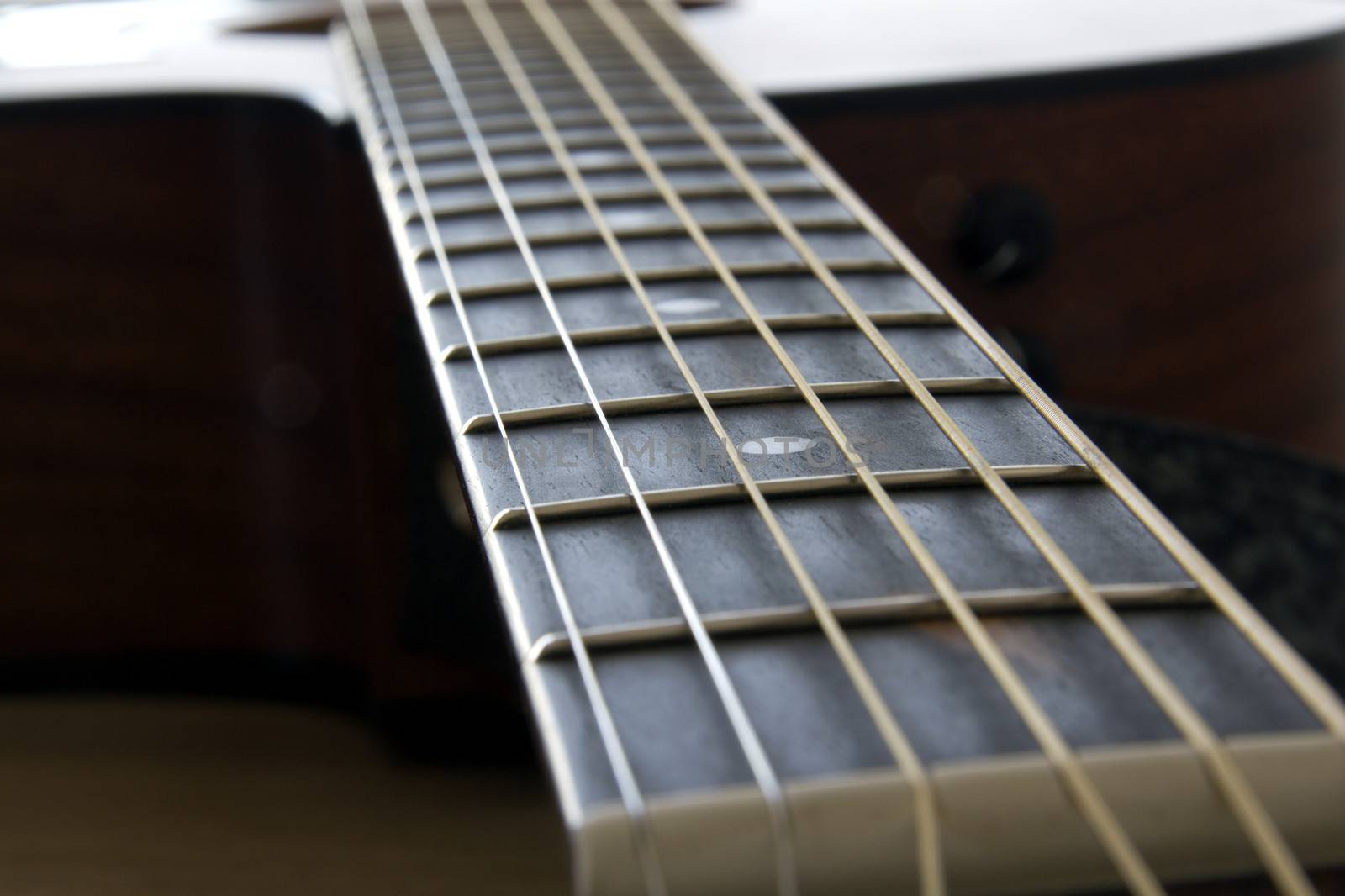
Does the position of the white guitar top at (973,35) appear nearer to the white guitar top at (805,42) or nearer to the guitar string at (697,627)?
the white guitar top at (805,42)

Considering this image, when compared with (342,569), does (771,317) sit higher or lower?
lower

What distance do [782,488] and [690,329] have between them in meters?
0.13

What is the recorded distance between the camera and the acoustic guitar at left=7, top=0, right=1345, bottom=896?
0.31 m

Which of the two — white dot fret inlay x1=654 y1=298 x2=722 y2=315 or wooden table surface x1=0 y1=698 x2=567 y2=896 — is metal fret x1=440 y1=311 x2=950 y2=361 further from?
wooden table surface x1=0 y1=698 x2=567 y2=896

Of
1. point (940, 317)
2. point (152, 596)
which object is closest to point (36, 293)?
point (152, 596)

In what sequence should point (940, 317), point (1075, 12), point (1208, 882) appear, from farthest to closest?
1. point (1075, 12)
2. point (940, 317)
3. point (1208, 882)

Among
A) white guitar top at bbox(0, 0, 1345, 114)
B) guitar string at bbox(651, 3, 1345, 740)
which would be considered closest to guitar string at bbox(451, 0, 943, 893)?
guitar string at bbox(651, 3, 1345, 740)

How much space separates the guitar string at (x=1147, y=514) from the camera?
35cm

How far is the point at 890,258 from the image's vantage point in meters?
0.63

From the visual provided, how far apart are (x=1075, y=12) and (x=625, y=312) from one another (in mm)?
668

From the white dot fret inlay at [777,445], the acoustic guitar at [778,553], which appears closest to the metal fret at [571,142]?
the acoustic guitar at [778,553]

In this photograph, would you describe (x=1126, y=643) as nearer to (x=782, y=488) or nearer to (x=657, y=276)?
(x=782, y=488)

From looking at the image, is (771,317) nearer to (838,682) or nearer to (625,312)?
(625,312)

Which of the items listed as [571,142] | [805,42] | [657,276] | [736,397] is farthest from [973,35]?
[736,397]
